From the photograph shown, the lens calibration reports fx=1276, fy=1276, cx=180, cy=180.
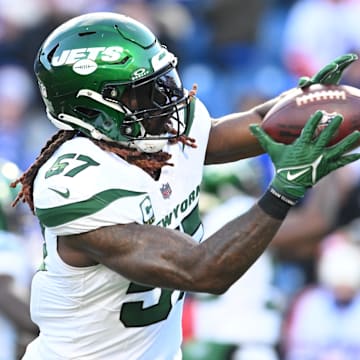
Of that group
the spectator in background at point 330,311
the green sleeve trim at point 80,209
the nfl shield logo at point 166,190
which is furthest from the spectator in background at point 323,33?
the green sleeve trim at point 80,209

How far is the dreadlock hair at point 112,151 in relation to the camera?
12.7 feet

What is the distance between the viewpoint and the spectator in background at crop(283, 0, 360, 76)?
879 centimetres

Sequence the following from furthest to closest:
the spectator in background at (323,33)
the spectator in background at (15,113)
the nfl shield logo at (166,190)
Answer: the spectator in background at (15,113), the spectator in background at (323,33), the nfl shield logo at (166,190)

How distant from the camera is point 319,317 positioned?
6.64 meters

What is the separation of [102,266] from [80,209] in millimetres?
258

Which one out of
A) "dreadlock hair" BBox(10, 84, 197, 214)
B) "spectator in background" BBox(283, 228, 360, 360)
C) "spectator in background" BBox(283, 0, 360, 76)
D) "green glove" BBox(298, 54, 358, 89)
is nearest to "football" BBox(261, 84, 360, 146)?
"green glove" BBox(298, 54, 358, 89)

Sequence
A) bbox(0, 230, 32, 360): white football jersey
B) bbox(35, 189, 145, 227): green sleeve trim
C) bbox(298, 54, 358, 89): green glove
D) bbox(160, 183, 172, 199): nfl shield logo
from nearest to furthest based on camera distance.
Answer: bbox(35, 189, 145, 227): green sleeve trim, bbox(160, 183, 172, 199): nfl shield logo, bbox(298, 54, 358, 89): green glove, bbox(0, 230, 32, 360): white football jersey

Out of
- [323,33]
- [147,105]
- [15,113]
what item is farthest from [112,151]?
[15,113]

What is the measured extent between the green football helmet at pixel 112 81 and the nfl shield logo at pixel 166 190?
126 millimetres

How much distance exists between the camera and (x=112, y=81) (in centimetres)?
382

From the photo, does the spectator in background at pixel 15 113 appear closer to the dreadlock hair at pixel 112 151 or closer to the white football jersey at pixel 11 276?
the white football jersey at pixel 11 276

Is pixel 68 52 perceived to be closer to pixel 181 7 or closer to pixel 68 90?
pixel 68 90

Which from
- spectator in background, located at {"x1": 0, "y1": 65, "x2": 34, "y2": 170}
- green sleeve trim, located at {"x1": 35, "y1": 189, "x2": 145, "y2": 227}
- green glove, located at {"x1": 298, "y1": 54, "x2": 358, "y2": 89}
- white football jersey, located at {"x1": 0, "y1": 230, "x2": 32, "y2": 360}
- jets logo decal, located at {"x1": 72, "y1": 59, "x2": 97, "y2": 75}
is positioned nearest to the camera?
green sleeve trim, located at {"x1": 35, "y1": 189, "x2": 145, "y2": 227}

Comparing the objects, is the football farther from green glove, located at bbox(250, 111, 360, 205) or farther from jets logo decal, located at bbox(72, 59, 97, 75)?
jets logo decal, located at bbox(72, 59, 97, 75)
